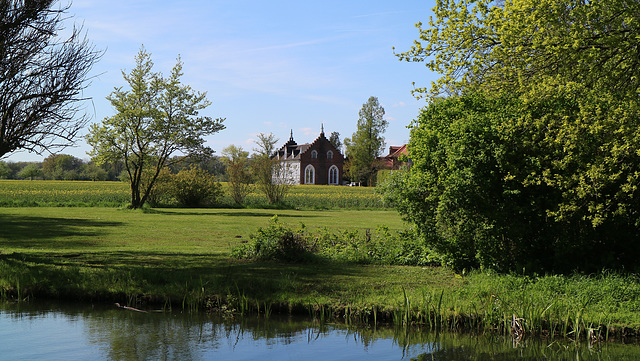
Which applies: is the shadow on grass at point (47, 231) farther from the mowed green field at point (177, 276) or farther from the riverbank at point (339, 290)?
the riverbank at point (339, 290)

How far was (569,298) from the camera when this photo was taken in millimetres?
10422

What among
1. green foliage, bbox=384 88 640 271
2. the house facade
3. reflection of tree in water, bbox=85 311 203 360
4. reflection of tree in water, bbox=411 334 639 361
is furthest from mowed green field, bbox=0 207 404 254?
the house facade

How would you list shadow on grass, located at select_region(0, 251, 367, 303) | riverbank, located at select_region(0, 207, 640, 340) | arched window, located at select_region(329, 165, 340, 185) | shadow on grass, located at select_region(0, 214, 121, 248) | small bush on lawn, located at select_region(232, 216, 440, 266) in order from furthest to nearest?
arched window, located at select_region(329, 165, 340, 185)
shadow on grass, located at select_region(0, 214, 121, 248)
small bush on lawn, located at select_region(232, 216, 440, 266)
shadow on grass, located at select_region(0, 251, 367, 303)
riverbank, located at select_region(0, 207, 640, 340)

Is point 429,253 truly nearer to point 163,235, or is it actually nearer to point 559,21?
point 559,21

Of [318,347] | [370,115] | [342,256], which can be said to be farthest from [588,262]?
[370,115]

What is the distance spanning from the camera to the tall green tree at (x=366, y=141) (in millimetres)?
98750

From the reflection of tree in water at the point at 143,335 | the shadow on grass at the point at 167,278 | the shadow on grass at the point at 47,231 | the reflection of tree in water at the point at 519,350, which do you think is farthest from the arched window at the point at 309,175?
the reflection of tree in water at the point at 519,350

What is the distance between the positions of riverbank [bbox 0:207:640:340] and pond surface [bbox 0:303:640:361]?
15.8 inches

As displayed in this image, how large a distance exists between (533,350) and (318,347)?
3494 millimetres

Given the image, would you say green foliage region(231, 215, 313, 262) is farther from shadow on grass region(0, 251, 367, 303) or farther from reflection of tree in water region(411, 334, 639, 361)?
reflection of tree in water region(411, 334, 639, 361)

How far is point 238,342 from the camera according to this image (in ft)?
30.0

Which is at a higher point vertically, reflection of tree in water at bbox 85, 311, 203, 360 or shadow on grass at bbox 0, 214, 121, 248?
shadow on grass at bbox 0, 214, 121, 248

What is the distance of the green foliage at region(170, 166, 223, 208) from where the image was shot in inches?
1596

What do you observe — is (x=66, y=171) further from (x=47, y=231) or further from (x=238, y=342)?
(x=238, y=342)
